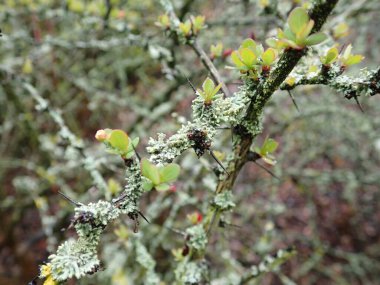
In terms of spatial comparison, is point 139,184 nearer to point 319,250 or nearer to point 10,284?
point 319,250

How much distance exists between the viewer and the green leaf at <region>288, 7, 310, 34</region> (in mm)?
703

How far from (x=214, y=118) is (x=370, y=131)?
2341 mm

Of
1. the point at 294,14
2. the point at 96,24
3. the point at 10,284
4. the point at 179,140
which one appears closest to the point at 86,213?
the point at 179,140

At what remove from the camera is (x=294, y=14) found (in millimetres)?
706

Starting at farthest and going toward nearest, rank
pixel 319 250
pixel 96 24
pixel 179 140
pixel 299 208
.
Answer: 1. pixel 299 208
2. pixel 319 250
3. pixel 96 24
4. pixel 179 140

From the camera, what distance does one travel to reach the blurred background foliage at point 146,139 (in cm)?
205

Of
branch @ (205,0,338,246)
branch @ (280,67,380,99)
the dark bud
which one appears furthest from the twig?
the dark bud

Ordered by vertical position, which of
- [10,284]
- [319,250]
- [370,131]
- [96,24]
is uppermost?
[96,24]

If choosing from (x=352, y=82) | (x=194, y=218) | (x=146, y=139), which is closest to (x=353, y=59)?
(x=352, y=82)

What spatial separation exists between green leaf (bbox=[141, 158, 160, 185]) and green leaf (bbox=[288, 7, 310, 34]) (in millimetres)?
401

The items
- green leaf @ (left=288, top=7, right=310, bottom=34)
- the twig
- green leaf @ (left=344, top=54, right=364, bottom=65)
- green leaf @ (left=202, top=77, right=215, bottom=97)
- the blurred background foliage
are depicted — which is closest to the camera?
green leaf @ (left=288, top=7, right=310, bottom=34)

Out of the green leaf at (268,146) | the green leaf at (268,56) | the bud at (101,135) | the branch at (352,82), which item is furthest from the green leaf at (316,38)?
the bud at (101,135)

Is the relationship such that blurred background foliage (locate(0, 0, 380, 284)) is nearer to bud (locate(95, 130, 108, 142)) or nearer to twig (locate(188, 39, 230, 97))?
twig (locate(188, 39, 230, 97))

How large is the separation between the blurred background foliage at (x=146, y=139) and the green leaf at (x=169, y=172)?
22.5 inches
